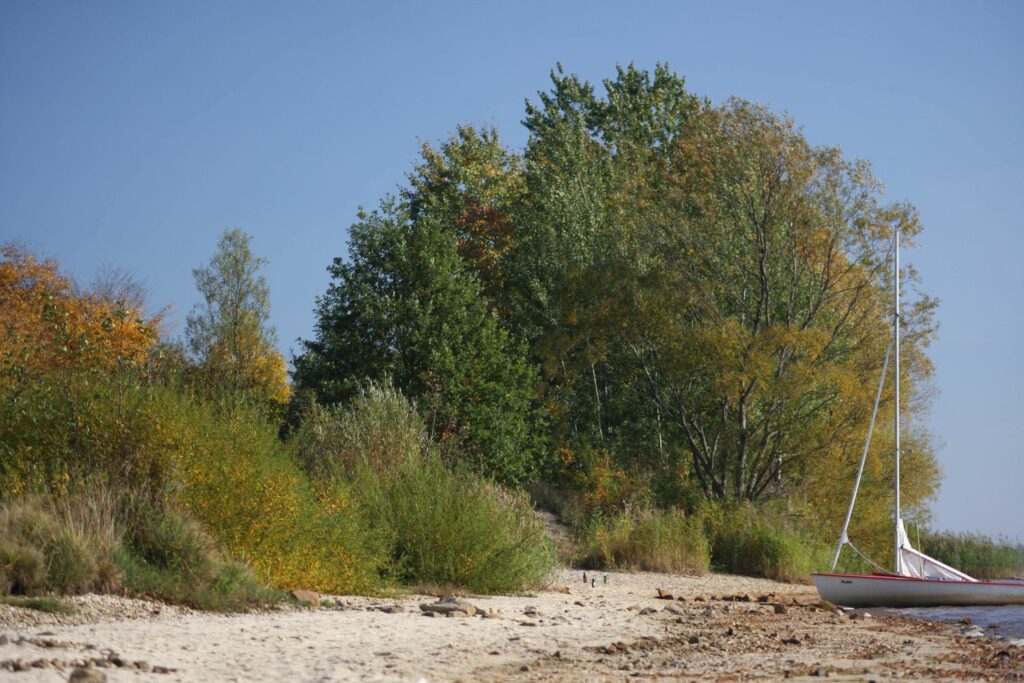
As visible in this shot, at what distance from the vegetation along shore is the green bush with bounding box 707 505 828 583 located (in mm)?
90

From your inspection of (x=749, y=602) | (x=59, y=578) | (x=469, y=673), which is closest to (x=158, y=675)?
(x=469, y=673)

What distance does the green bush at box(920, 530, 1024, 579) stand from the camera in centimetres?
3391

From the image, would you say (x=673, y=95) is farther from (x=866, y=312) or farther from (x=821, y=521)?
(x=821, y=521)

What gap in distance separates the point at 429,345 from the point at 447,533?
1935cm

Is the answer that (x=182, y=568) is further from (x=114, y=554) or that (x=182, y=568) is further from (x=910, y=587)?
(x=910, y=587)

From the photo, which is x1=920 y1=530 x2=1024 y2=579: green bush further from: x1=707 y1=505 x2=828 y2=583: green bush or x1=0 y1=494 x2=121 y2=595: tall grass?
x1=0 y1=494 x2=121 y2=595: tall grass

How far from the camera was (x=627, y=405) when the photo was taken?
118ft

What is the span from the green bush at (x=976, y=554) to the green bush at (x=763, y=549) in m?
8.68

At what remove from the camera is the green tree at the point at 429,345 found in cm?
3372

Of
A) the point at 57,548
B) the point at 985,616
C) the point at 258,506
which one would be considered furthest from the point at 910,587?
the point at 57,548

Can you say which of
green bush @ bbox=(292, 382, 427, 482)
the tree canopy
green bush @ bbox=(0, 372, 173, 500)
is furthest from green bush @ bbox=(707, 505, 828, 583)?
green bush @ bbox=(0, 372, 173, 500)

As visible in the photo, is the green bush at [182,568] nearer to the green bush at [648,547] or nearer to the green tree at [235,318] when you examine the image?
the green bush at [648,547]

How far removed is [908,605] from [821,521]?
8.72 meters

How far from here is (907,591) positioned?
20.8 m
